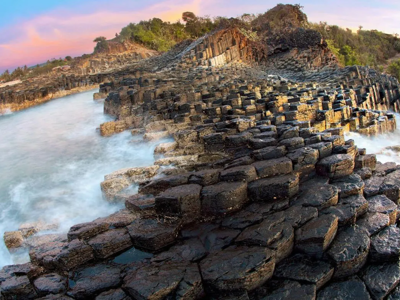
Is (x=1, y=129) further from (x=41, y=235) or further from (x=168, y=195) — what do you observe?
(x=168, y=195)

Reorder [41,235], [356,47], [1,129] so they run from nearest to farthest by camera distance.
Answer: [41,235]
[1,129]
[356,47]

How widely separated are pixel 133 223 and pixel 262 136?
300cm

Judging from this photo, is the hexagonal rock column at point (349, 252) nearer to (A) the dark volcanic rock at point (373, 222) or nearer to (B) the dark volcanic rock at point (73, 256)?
(A) the dark volcanic rock at point (373, 222)

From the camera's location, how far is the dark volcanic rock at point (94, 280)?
3812 millimetres

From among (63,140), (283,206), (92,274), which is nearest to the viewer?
(92,274)

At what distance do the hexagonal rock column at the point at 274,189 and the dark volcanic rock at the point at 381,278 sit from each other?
1.33m

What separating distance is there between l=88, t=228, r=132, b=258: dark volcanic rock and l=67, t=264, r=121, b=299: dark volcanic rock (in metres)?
0.18

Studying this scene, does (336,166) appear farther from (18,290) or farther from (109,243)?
(18,290)

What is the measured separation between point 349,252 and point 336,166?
5.16ft

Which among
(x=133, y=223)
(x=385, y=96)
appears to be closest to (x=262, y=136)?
(x=133, y=223)

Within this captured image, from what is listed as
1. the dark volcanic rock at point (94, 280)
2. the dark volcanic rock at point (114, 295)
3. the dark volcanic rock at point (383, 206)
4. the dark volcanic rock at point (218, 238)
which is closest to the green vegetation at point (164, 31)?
the dark volcanic rock at point (383, 206)

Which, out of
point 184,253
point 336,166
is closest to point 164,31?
point 336,166

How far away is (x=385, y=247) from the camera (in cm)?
429

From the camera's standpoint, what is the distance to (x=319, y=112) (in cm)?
947
